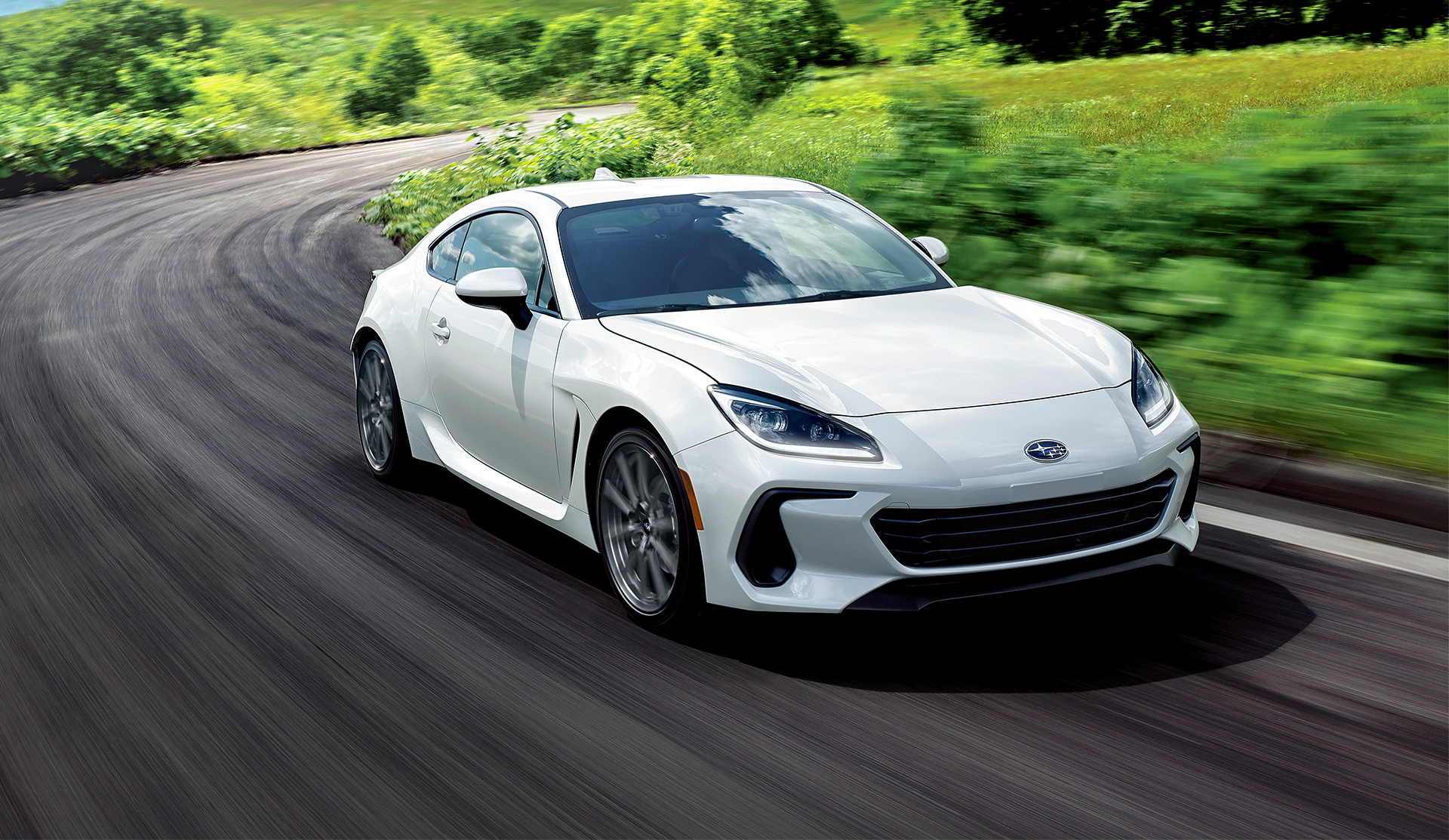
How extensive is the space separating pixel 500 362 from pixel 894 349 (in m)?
1.63

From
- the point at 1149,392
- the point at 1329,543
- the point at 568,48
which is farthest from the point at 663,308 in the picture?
the point at 568,48

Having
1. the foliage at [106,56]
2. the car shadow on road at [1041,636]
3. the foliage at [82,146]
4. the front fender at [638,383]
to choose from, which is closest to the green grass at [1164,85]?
the car shadow on road at [1041,636]

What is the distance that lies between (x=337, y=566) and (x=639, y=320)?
1.60 meters

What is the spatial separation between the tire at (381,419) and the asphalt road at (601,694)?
0.15 meters

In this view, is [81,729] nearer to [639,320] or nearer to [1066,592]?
[639,320]

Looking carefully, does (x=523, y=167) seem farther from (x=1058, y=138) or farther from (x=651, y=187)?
(x=651, y=187)

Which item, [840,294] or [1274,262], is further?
[1274,262]

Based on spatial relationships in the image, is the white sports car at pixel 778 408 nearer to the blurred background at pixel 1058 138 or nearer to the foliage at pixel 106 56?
the blurred background at pixel 1058 138

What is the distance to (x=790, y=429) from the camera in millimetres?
3957

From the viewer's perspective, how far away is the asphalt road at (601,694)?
3230 mm

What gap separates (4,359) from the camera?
10.1 m

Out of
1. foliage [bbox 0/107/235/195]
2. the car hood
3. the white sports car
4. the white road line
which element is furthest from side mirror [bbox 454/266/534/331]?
foliage [bbox 0/107/235/195]

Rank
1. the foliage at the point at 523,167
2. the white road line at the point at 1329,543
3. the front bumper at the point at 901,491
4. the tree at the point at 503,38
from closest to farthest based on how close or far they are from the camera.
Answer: the front bumper at the point at 901,491 → the white road line at the point at 1329,543 → the foliage at the point at 523,167 → the tree at the point at 503,38

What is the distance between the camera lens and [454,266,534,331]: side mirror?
4.86 meters
